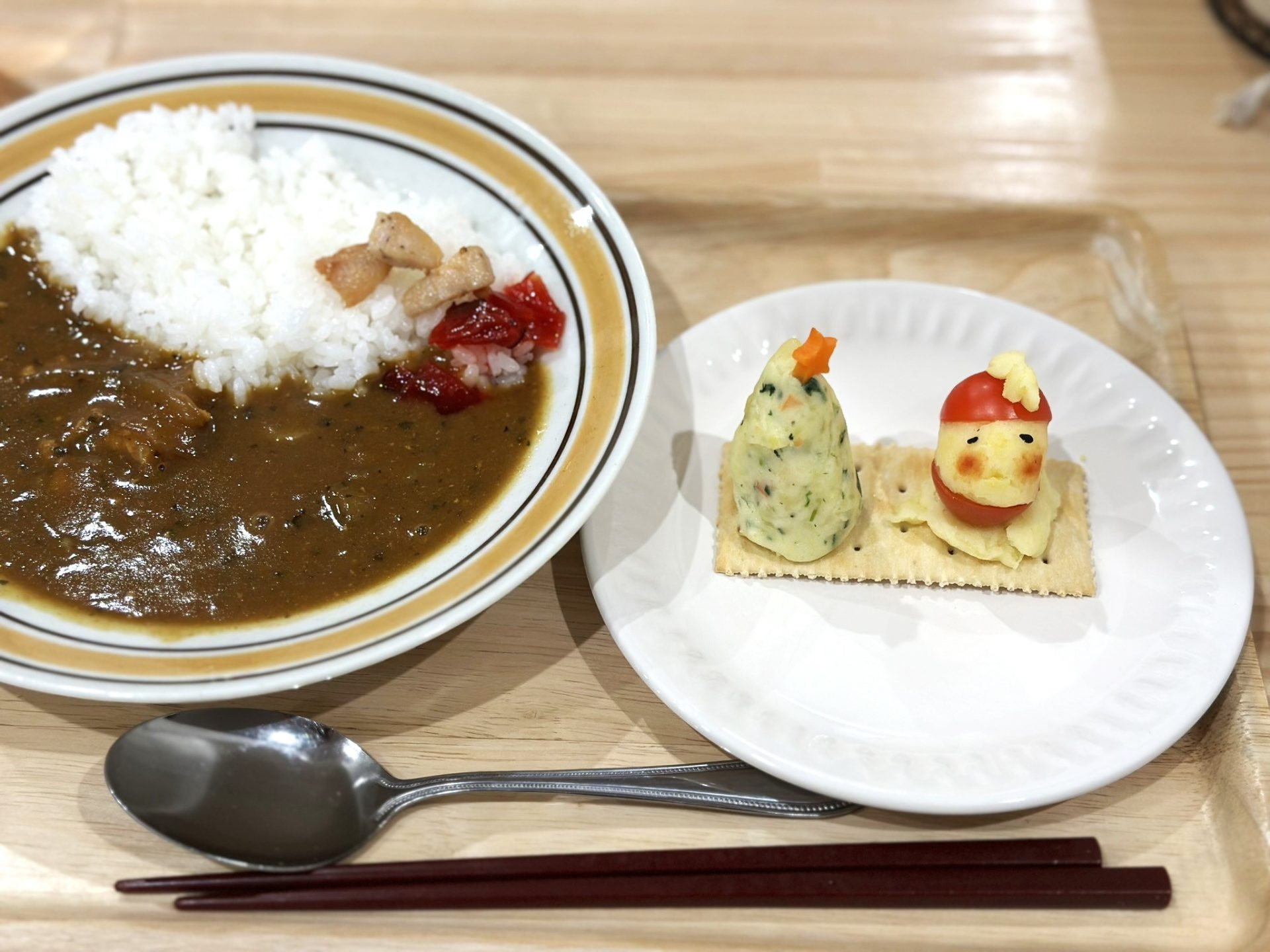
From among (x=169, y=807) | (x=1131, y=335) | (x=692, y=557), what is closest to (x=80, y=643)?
(x=169, y=807)

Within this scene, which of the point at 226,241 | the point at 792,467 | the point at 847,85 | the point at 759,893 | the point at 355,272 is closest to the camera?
the point at 759,893

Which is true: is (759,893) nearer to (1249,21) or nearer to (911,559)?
(911,559)

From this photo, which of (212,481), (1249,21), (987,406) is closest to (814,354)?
(987,406)

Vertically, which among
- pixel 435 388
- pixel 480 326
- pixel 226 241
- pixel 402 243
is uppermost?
pixel 226 241

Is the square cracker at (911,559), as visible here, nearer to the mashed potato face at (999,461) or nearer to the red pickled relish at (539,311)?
the mashed potato face at (999,461)

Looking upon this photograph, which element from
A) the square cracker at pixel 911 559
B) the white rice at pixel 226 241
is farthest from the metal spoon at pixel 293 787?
the white rice at pixel 226 241

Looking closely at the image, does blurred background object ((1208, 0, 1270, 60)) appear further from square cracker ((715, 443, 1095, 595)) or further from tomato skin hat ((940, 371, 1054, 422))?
tomato skin hat ((940, 371, 1054, 422))
